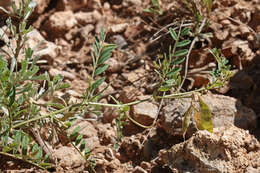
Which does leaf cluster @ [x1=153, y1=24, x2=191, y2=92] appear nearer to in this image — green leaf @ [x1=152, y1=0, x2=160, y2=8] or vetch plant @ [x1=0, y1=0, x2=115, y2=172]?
vetch plant @ [x1=0, y1=0, x2=115, y2=172]

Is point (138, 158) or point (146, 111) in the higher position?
point (146, 111)

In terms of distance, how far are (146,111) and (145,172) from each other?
50 centimetres

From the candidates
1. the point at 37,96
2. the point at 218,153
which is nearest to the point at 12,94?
the point at 37,96

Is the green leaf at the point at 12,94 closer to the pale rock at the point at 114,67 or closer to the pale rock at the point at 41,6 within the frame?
the pale rock at the point at 114,67

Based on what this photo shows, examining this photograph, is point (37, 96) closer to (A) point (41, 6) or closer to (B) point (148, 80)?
(B) point (148, 80)

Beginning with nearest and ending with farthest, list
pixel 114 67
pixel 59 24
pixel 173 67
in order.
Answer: pixel 173 67 < pixel 114 67 < pixel 59 24

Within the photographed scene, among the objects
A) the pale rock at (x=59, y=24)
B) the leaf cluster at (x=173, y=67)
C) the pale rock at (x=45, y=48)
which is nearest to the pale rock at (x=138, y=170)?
the leaf cluster at (x=173, y=67)

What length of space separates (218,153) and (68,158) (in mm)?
966

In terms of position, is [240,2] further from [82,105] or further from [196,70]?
[82,105]

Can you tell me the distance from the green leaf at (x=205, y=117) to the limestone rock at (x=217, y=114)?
36cm

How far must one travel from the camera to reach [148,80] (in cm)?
288

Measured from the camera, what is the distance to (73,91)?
2.84 metres

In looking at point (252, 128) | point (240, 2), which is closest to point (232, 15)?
point (240, 2)

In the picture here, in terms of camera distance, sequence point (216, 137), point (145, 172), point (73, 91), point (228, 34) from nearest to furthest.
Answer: point (216, 137)
point (145, 172)
point (73, 91)
point (228, 34)
